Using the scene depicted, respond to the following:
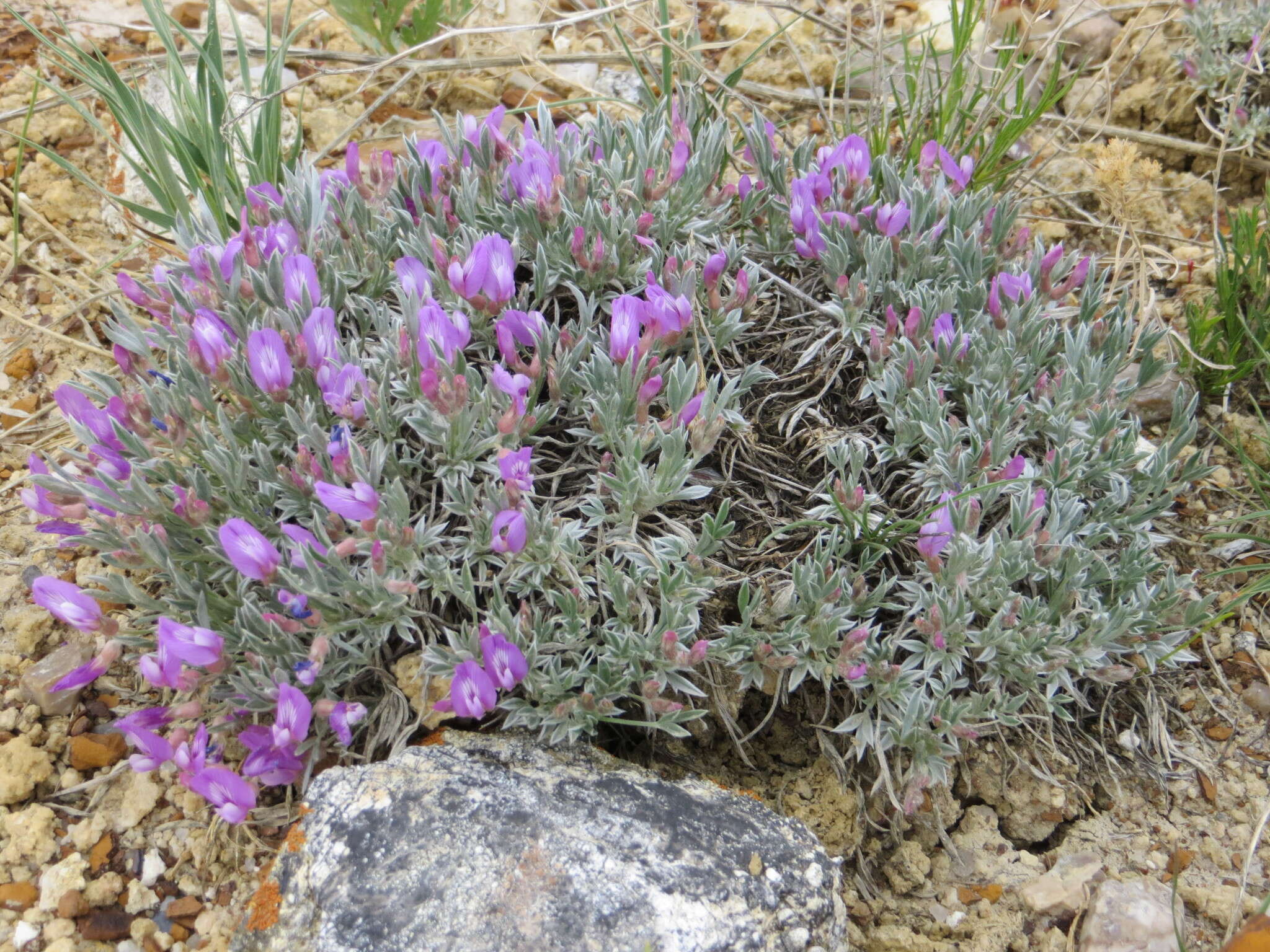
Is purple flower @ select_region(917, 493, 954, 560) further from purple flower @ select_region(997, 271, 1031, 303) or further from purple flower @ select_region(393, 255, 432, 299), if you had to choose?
purple flower @ select_region(393, 255, 432, 299)

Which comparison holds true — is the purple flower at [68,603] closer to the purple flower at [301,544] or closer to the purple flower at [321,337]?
the purple flower at [301,544]

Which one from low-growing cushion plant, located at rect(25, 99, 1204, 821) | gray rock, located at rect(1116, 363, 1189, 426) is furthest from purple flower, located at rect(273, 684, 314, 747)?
gray rock, located at rect(1116, 363, 1189, 426)

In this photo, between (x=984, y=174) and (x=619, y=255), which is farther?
(x=984, y=174)

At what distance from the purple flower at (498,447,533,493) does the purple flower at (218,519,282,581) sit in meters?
0.50

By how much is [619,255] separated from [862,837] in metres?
1.55

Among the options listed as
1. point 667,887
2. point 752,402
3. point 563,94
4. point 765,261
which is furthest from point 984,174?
point 667,887

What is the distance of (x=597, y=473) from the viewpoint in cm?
245

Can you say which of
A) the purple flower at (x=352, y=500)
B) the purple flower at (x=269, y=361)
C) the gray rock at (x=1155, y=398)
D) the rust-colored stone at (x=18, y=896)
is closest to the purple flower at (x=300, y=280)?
the purple flower at (x=269, y=361)

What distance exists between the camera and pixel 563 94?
4219 millimetres

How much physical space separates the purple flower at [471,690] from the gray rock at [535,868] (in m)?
0.13

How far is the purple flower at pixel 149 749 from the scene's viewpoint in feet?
7.16

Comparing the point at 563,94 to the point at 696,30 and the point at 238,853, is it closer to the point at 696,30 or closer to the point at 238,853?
the point at 696,30

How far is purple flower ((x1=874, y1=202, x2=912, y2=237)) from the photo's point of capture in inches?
110

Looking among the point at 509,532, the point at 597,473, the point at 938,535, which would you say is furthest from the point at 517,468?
the point at 938,535
